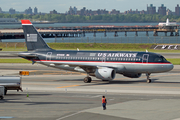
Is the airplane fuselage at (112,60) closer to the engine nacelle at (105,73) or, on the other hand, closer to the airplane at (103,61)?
the airplane at (103,61)

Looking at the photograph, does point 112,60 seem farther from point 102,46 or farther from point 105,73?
point 102,46

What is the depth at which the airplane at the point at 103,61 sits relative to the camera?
162ft

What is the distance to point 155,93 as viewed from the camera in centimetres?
4194

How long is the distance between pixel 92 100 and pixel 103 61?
48.2ft

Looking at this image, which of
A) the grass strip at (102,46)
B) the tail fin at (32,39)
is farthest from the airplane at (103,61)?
the grass strip at (102,46)

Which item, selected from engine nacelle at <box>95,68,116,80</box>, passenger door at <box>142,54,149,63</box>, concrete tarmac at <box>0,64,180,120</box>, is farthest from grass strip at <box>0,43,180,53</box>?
engine nacelle at <box>95,68,116,80</box>

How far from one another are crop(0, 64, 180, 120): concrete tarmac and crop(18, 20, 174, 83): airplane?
1.84m

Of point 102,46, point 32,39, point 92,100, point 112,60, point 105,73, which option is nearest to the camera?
point 92,100

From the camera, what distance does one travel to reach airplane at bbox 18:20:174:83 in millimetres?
49250

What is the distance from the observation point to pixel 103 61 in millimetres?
51625

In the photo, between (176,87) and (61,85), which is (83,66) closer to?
(61,85)

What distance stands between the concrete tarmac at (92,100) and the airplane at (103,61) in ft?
6.04

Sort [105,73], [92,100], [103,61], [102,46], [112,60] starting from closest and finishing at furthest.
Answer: [92,100] → [105,73] → [112,60] → [103,61] → [102,46]

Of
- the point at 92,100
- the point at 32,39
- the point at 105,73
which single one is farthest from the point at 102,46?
the point at 92,100
